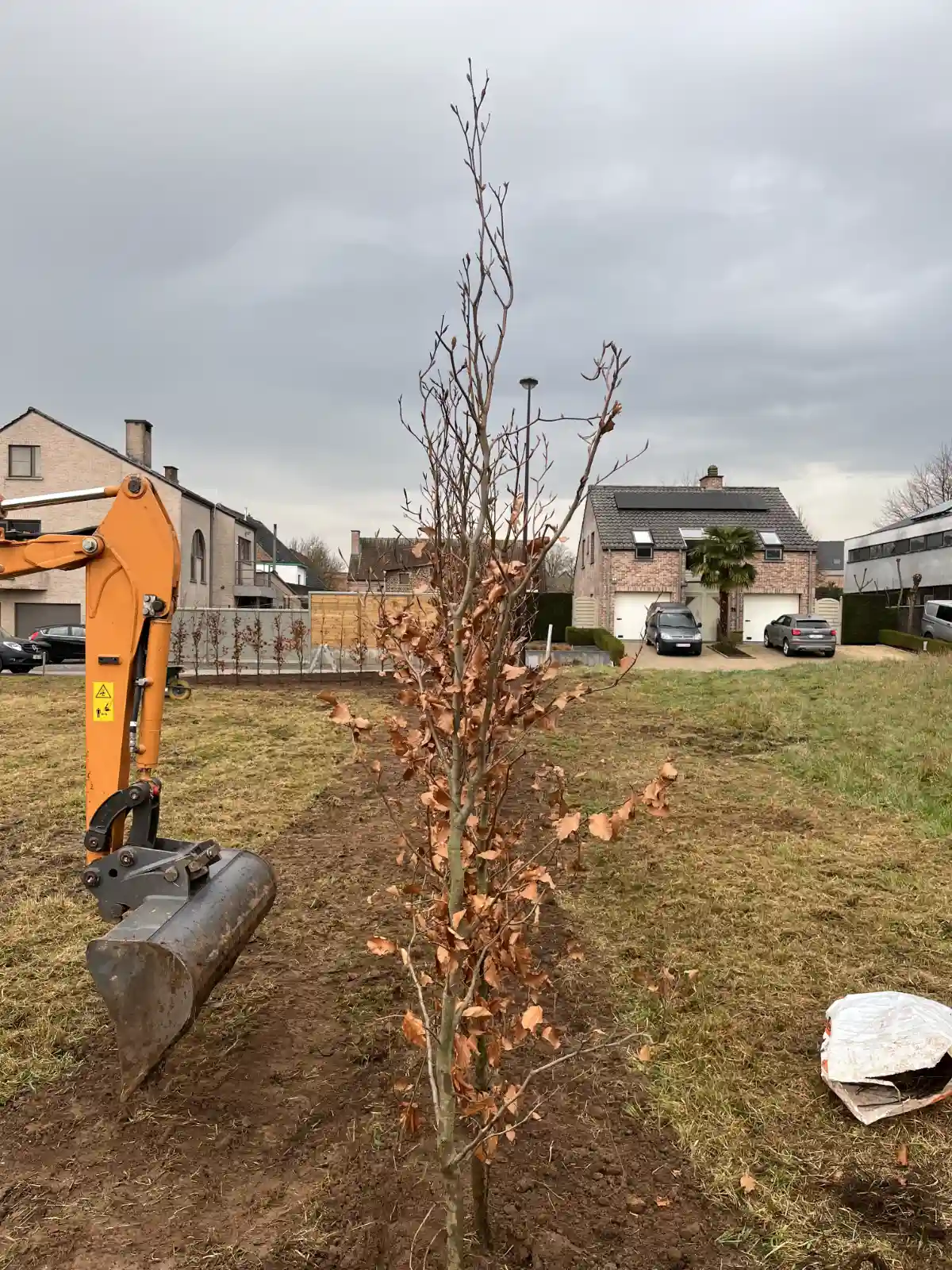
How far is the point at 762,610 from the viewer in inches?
1340

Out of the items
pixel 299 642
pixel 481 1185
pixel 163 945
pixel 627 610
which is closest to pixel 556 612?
pixel 627 610

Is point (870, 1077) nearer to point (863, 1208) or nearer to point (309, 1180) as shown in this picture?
point (863, 1208)

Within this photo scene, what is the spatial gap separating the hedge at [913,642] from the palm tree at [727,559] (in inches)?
215

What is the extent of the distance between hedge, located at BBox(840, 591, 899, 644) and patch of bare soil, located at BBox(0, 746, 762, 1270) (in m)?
31.9

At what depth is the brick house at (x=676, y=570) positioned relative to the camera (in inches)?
1326

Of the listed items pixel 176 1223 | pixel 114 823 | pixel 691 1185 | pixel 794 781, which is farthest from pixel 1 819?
pixel 794 781

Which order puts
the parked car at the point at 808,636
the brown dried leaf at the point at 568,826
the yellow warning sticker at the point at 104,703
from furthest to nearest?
the parked car at the point at 808,636
the yellow warning sticker at the point at 104,703
the brown dried leaf at the point at 568,826

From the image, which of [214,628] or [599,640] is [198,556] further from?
[599,640]

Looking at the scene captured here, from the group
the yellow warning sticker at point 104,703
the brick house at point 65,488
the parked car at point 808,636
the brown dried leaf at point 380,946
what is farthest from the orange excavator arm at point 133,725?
the brick house at point 65,488

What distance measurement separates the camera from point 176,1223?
273 cm

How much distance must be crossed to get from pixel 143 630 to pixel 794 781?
745 cm

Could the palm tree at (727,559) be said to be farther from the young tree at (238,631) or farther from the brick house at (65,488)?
the brick house at (65,488)

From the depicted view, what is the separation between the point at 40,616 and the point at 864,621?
33006 millimetres

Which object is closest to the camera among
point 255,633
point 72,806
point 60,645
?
point 72,806
